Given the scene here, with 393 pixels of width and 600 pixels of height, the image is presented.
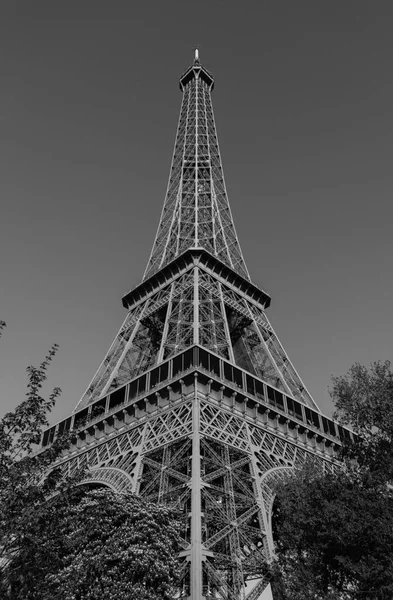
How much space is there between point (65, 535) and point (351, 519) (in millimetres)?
10306

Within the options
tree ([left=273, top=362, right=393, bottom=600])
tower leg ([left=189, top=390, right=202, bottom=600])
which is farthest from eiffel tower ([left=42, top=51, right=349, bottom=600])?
tree ([left=273, top=362, right=393, bottom=600])

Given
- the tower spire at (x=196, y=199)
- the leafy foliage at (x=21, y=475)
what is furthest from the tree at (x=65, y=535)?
the tower spire at (x=196, y=199)

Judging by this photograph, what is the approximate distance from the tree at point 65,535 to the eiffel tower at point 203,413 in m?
Answer: 1.99

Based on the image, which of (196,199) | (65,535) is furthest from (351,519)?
(196,199)

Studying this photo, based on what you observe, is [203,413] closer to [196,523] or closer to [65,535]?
[196,523]

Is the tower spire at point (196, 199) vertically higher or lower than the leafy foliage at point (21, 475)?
higher

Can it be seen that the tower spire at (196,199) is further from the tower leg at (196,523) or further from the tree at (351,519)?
the tree at (351,519)

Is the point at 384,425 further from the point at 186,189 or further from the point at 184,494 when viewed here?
the point at 186,189

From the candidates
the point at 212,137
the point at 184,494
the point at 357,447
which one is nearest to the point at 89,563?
the point at 184,494

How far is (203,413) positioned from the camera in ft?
100

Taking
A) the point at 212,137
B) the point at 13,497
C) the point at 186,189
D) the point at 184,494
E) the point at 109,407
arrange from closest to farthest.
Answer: the point at 13,497, the point at 184,494, the point at 109,407, the point at 186,189, the point at 212,137

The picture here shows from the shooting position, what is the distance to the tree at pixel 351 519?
62.8 feet

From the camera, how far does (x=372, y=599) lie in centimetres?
1836

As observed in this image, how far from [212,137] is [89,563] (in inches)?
2317
